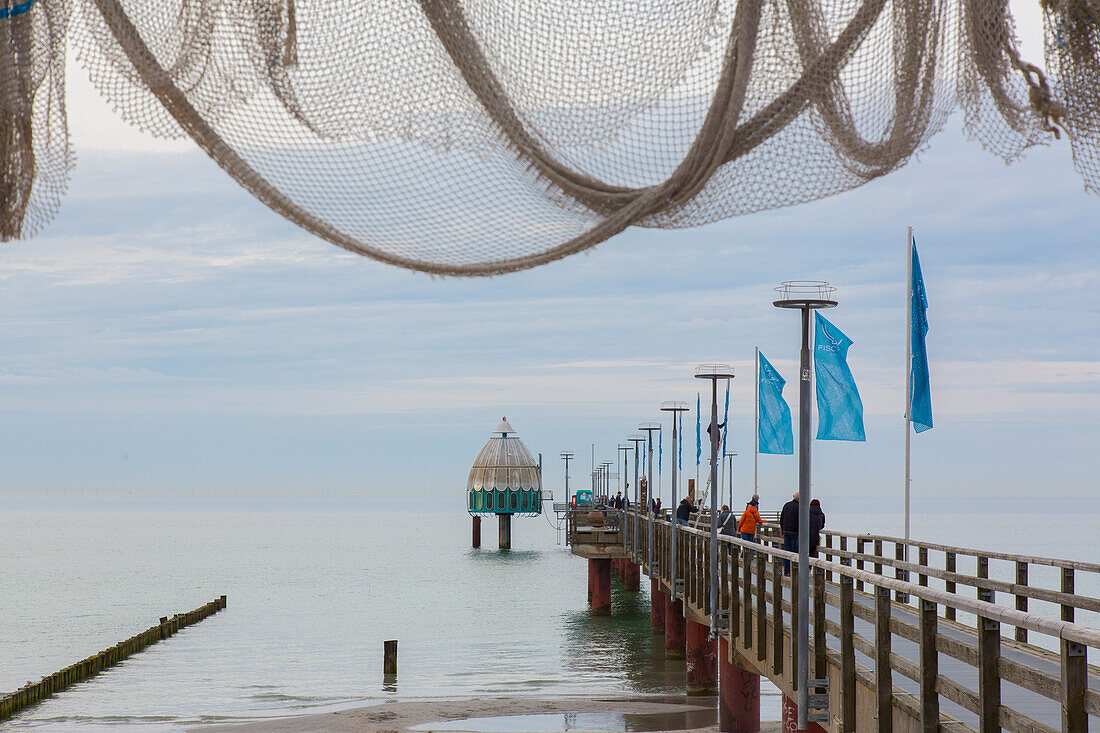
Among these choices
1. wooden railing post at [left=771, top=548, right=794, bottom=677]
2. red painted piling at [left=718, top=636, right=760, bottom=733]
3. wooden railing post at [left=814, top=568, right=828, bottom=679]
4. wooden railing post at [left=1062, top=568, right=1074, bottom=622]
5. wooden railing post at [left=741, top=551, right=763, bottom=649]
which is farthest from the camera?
red painted piling at [left=718, top=636, right=760, bottom=733]

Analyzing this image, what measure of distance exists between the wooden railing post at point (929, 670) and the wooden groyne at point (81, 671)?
19601mm

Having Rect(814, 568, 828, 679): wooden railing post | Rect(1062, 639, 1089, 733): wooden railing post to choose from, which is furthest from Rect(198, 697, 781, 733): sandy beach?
Rect(1062, 639, 1089, 733): wooden railing post

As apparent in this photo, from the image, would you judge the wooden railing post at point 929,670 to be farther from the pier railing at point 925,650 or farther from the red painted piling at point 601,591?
the red painted piling at point 601,591

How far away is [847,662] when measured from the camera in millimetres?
7211

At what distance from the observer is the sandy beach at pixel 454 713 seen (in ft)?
65.6

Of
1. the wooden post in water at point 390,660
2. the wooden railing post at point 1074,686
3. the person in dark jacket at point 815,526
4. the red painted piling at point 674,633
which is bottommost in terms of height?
the wooden post in water at point 390,660

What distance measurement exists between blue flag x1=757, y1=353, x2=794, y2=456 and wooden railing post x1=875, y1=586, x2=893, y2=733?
49.4 ft

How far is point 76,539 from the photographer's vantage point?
14125cm

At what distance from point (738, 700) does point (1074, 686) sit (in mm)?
12755

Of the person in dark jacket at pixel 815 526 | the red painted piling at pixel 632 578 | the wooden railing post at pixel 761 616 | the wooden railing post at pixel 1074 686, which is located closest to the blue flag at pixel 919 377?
the person in dark jacket at pixel 815 526

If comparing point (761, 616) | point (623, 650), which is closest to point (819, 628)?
point (761, 616)

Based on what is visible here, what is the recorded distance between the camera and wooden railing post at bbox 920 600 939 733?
5578 mm

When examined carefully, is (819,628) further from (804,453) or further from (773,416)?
(773,416)

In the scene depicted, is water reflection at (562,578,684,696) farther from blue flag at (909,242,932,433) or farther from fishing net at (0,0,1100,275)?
fishing net at (0,0,1100,275)
